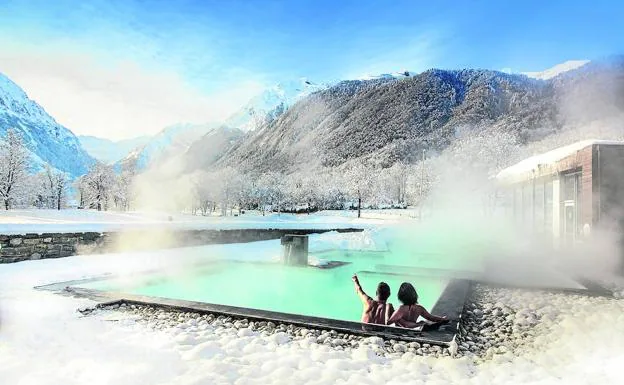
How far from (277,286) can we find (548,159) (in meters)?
8.87

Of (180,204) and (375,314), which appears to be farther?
(180,204)

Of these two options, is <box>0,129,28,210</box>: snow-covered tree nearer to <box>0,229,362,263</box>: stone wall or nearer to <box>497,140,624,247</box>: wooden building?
<box>0,229,362,263</box>: stone wall

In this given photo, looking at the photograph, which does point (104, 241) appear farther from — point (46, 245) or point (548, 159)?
point (548, 159)

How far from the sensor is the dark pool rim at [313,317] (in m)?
4.14

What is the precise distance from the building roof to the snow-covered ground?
6042 mm

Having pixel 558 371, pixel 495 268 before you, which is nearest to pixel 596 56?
pixel 495 268

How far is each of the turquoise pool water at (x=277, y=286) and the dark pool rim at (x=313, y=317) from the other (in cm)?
112

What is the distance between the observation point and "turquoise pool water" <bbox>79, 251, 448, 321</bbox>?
7918 mm

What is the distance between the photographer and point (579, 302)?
5.88m

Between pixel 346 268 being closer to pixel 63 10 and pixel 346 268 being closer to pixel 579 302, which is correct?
pixel 579 302

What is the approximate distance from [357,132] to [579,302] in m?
109

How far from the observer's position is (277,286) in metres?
9.24

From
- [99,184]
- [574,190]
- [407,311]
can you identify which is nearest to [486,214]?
[574,190]

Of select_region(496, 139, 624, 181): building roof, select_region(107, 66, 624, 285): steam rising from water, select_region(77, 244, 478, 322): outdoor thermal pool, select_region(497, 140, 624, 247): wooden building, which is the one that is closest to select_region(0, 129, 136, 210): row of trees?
select_region(107, 66, 624, 285): steam rising from water
